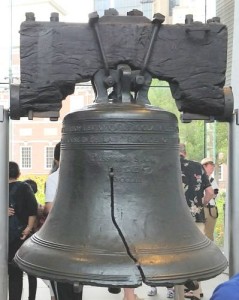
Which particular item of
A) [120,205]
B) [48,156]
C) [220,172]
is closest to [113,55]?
[120,205]

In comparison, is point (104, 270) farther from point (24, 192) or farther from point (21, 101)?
point (24, 192)

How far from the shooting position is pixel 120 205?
2.27 metres

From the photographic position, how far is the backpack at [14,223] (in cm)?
474

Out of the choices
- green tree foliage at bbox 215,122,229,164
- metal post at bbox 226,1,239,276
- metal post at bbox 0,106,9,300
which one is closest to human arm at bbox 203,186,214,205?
metal post at bbox 226,1,239,276

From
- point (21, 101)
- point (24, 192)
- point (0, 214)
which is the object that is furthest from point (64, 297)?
point (21, 101)

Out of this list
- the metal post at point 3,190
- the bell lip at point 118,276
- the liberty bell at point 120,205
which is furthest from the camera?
the metal post at point 3,190

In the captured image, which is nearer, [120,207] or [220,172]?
[120,207]

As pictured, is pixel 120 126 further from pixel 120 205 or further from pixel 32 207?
pixel 32 207

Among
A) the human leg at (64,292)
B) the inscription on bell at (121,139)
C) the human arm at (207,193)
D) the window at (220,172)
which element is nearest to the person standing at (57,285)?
A: the human leg at (64,292)

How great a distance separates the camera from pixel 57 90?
2.45 meters

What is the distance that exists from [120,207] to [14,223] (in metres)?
2.72

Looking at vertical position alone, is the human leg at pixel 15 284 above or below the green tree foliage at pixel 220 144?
below

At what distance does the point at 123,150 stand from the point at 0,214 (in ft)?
2.64

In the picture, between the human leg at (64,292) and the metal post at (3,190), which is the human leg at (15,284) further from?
the metal post at (3,190)
